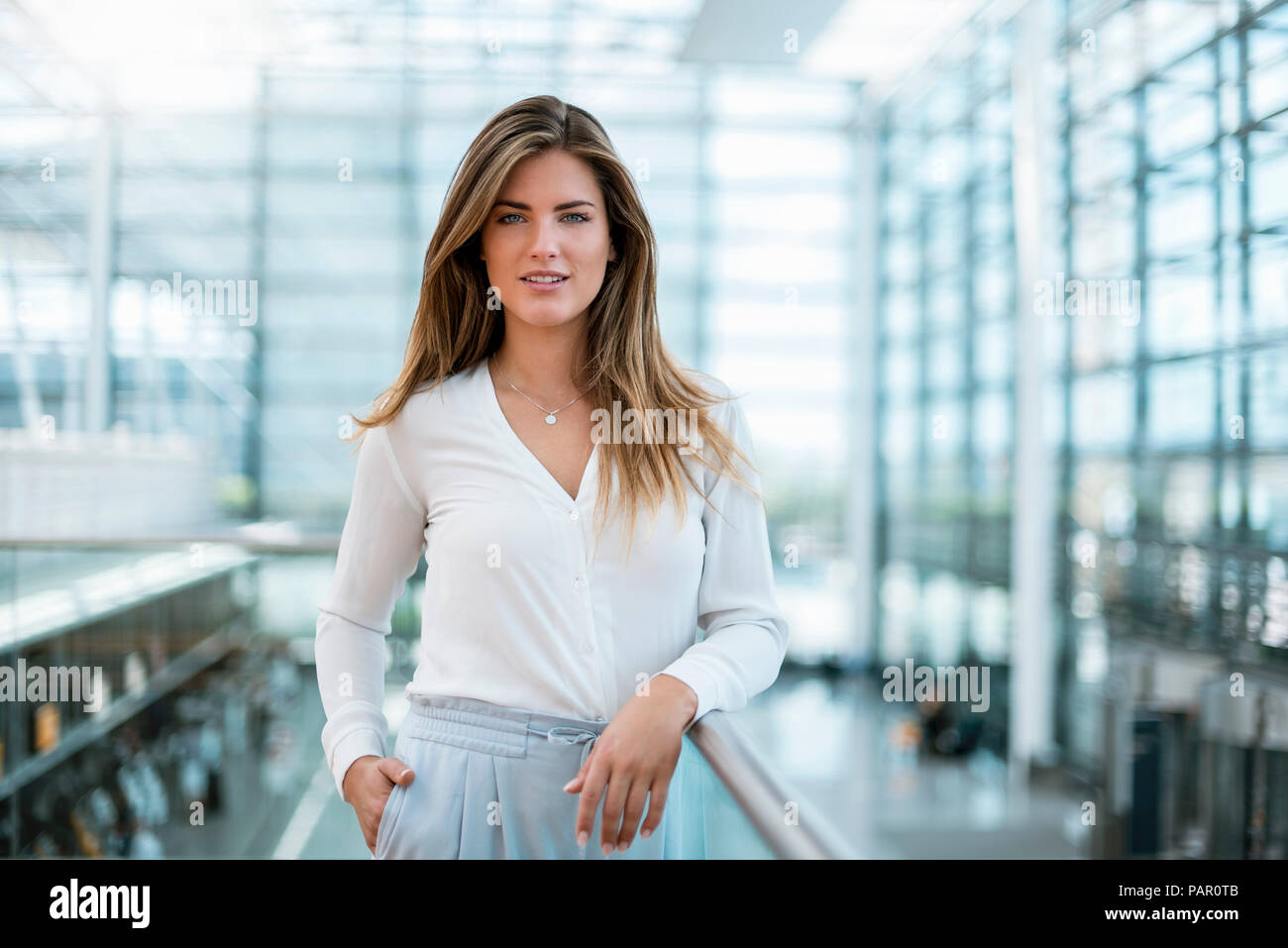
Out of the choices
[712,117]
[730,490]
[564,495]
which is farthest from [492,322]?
[712,117]

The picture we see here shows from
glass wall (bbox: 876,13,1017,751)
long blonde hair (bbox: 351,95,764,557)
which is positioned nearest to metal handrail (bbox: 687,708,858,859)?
long blonde hair (bbox: 351,95,764,557)

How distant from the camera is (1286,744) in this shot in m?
5.30

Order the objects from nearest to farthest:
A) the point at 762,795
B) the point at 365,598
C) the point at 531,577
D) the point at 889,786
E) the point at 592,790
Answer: the point at 762,795, the point at 592,790, the point at 531,577, the point at 365,598, the point at 889,786

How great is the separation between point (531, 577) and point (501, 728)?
0.20 meters

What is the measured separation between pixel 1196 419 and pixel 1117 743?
2086 millimetres

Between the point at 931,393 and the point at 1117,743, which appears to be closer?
the point at 1117,743

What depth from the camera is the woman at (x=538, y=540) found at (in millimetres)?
1227

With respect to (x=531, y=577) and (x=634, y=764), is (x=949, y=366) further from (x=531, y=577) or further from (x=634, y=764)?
(x=634, y=764)

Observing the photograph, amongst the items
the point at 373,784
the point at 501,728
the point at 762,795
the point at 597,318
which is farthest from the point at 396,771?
the point at 597,318

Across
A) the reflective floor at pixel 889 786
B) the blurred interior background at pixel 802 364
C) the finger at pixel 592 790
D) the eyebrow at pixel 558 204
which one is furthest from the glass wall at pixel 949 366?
the finger at pixel 592 790

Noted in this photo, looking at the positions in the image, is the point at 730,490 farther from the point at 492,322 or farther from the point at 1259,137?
the point at 1259,137

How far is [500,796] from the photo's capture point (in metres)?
1.25

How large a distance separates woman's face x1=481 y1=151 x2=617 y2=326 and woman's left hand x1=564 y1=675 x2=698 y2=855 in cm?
52

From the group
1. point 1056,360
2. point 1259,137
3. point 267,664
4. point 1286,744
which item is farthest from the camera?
point 1056,360
